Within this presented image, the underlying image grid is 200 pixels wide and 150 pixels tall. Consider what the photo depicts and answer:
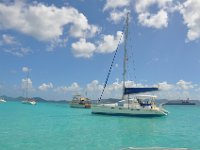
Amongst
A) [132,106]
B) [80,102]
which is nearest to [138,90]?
[132,106]

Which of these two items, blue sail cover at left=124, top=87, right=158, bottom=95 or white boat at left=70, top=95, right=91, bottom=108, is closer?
blue sail cover at left=124, top=87, right=158, bottom=95

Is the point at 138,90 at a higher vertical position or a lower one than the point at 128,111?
higher

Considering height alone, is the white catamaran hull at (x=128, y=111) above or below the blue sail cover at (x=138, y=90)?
below

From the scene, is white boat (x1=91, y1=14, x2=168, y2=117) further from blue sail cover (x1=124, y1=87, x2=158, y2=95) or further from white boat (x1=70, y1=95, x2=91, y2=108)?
white boat (x1=70, y1=95, x2=91, y2=108)

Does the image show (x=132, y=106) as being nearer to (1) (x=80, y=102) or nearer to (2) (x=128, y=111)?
(2) (x=128, y=111)

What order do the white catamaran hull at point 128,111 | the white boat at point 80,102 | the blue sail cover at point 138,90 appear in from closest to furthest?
the white catamaran hull at point 128,111, the blue sail cover at point 138,90, the white boat at point 80,102

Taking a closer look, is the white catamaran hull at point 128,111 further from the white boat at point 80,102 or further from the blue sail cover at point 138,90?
the white boat at point 80,102

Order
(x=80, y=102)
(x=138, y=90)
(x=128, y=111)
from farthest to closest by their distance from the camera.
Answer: (x=80, y=102), (x=138, y=90), (x=128, y=111)

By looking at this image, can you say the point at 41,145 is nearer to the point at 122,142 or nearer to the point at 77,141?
the point at 77,141

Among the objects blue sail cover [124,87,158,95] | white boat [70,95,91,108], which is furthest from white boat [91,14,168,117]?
white boat [70,95,91,108]

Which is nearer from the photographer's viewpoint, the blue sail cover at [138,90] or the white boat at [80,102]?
the blue sail cover at [138,90]

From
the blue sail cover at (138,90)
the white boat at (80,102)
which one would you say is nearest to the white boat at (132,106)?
the blue sail cover at (138,90)

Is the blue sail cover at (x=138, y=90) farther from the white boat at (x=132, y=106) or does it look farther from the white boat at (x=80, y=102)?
the white boat at (x=80, y=102)

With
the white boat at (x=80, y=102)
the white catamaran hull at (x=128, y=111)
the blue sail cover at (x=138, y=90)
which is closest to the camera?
the white catamaran hull at (x=128, y=111)
